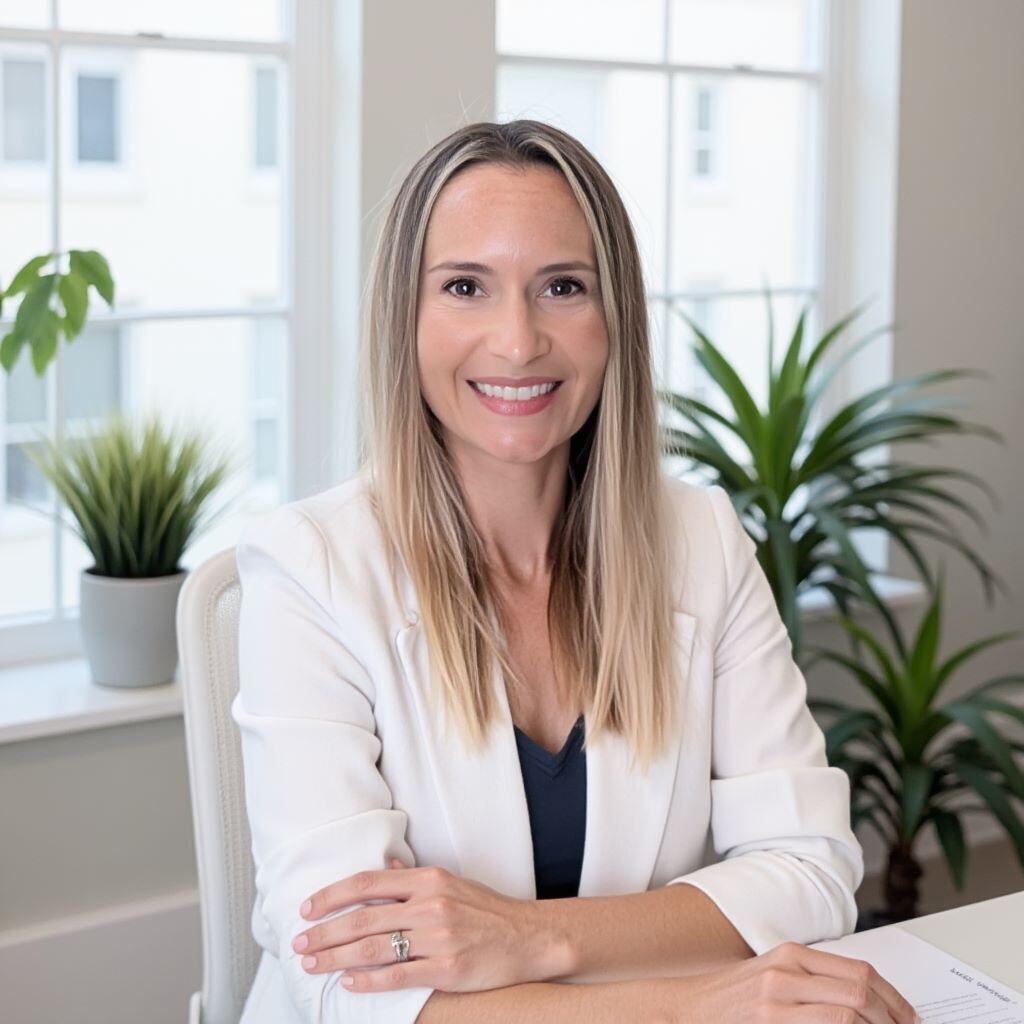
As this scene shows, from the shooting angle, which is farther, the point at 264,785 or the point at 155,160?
the point at 155,160

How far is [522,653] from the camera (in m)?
1.81

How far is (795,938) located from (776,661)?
1.07 ft

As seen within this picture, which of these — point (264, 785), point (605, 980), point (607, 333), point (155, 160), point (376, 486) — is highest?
point (155, 160)

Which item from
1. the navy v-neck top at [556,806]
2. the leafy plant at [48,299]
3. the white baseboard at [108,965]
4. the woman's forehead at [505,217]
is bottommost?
the white baseboard at [108,965]

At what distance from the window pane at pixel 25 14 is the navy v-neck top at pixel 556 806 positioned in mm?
1521

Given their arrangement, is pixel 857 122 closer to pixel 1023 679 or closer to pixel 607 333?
pixel 1023 679

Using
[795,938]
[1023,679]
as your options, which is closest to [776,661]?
[795,938]

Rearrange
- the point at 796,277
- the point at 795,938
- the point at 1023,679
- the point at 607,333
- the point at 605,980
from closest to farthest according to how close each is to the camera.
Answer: the point at 605,980, the point at 795,938, the point at 607,333, the point at 1023,679, the point at 796,277

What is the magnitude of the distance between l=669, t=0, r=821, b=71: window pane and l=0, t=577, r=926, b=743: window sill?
168 cm

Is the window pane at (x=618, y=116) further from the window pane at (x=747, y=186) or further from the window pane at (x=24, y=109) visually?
the window pane at (x=24, y=109)

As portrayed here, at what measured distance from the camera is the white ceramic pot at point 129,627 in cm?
252

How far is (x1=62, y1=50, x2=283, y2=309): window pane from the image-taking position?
273 cm

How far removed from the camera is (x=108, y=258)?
2.74 m

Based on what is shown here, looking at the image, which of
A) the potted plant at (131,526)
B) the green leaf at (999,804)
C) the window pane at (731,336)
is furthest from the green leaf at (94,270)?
the green leaf at (999,804)
